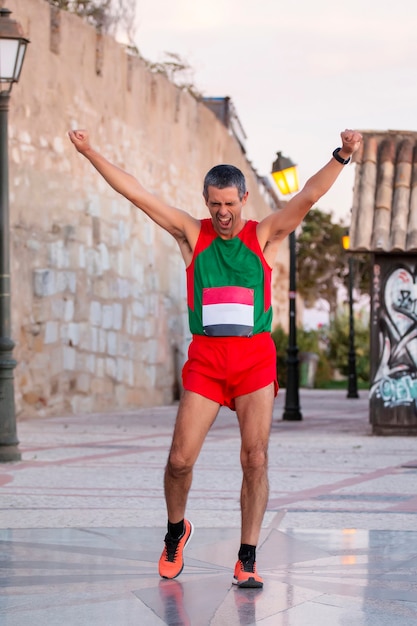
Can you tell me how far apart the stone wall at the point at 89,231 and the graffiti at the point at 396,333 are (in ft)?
17.8

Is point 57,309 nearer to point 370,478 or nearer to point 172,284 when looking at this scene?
point 172,284

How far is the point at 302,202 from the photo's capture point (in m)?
5.77

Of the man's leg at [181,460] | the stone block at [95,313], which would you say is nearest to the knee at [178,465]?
the man's leg at [181,460]

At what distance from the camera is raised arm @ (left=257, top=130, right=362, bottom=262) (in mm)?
5719

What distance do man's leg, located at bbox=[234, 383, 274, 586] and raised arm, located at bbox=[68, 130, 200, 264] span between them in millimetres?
692

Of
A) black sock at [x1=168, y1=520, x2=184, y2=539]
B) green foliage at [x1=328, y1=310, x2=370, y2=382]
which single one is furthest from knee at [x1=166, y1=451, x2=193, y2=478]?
green foliage at [x1=328, y1=310, x2=370, y2=382]

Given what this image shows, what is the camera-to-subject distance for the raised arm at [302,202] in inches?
225

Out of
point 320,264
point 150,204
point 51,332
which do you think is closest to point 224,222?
point 150,204

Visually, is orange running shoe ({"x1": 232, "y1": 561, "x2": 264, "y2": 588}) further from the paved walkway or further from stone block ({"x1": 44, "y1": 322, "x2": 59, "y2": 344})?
stone block ({"x1": 44, "y1": 322, "x2": 59, "y2": 344})

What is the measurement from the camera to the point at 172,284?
26.5 m

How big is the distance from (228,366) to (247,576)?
0.87 m

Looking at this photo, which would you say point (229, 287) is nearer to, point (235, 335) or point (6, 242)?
point (235, 335)

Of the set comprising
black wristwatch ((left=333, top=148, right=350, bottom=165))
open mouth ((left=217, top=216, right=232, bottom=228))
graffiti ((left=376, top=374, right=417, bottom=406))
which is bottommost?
graffiti ((left=376, top=374, right=417, bottom=406))

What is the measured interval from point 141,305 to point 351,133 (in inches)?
738
